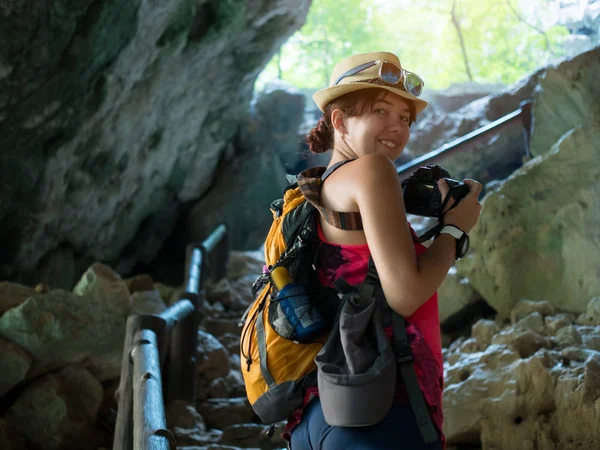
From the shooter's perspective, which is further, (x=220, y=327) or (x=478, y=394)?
(x=220, y=327)

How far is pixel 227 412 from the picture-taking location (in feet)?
13.3

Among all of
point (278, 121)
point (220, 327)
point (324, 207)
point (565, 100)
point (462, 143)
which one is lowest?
point (220, 327)

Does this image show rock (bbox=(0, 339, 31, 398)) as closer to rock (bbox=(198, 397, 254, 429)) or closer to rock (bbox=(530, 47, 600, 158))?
rock (bbox=(198, 397, 254, 429))

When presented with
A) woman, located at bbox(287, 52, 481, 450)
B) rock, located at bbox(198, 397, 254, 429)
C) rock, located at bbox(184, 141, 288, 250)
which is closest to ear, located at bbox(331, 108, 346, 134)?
woman, located at bbox(287, 52, 481, 450)

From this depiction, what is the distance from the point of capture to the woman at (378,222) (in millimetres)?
1324

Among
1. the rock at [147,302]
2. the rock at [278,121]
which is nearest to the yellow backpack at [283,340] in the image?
the rock at [147,302]

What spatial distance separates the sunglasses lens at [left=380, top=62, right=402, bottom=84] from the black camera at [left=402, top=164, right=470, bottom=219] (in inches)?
9.3

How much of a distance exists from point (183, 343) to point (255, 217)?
7475 mm

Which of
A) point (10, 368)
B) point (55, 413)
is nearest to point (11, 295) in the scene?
point (10, 368)

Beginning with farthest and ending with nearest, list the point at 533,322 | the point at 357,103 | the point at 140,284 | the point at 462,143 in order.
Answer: the point at 140,284
the point at 462,143
the point at 533,322
the point at 357,103

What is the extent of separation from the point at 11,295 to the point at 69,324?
61 cm

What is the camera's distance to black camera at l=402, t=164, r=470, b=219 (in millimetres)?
1531

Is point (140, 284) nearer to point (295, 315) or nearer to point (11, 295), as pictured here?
point (11, 295)

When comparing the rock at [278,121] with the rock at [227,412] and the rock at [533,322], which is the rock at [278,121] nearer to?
the rock at [227,412]
